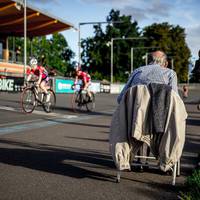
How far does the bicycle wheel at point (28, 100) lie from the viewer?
16656 mm

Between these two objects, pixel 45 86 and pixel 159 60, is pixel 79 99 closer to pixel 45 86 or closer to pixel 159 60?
pixel 45 86

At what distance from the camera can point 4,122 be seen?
13.8 m

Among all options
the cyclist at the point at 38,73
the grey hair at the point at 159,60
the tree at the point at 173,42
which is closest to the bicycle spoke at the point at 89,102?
the cyclist at the point at 38,73

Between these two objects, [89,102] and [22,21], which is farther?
[22,21]

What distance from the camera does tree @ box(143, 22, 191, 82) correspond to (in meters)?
102

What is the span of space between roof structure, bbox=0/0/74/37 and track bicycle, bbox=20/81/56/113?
3180cm

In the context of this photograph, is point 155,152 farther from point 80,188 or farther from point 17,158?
point 17,158

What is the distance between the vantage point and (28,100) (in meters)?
16.9

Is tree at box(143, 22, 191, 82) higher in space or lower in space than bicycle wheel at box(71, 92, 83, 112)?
higher

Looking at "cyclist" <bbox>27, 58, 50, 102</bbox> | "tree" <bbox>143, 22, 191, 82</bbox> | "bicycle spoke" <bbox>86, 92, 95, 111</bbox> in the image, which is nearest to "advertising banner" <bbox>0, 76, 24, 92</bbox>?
"bicycle spoke" <bbox>86, 92, 95, 111</bbox>

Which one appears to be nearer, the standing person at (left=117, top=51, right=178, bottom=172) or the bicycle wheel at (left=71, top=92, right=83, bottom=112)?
the standing person at (left=117, top=51, right=178, bottom=172)

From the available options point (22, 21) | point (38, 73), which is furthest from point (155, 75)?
point (22, 21)

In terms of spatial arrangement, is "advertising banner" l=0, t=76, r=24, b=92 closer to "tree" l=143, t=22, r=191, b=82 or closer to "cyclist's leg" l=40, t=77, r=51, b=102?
"cyclist's leg" l=40, t=77, r=51, b=102

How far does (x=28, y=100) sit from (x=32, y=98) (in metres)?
0.16
